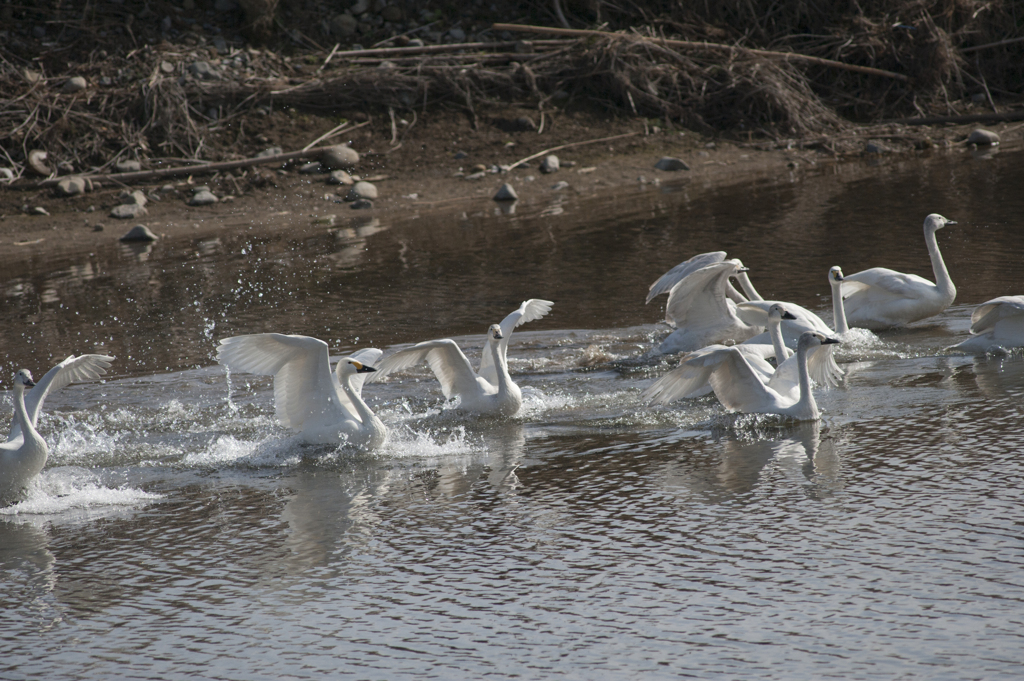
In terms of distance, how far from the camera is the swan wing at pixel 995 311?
7.85 metres

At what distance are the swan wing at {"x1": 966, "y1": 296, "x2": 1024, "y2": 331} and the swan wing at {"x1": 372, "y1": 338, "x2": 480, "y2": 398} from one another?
3697 millimetres

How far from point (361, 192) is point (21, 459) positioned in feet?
36.3

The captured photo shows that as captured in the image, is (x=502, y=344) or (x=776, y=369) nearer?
(x=776, y=369)

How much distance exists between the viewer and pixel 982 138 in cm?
1936

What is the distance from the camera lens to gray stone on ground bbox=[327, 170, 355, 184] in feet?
56.5

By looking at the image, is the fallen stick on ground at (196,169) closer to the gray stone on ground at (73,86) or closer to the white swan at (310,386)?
the gray stone on ground at (73,86)

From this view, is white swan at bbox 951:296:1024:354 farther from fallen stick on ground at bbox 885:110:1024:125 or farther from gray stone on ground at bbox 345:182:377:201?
fallen stick on ground at bbox 885:110:1024:125

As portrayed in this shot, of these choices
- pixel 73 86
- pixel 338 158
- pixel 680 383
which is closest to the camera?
pixel 680 383

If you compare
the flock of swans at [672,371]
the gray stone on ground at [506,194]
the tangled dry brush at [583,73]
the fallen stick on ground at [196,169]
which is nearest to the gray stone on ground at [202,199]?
the fallen stick on ground at [196,169]

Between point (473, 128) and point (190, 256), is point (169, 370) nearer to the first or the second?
Result: point (190, 256)

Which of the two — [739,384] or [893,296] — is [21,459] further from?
[893,296]

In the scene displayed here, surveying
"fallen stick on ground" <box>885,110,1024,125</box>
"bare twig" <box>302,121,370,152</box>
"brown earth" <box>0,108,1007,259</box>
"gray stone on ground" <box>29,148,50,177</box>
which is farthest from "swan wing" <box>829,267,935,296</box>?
"gray stone on ground" <box>29,148,50,177</box>

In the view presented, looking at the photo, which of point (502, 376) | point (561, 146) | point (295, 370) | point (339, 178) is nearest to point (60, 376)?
point (295, 370)

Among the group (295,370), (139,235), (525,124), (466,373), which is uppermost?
(525,124)
